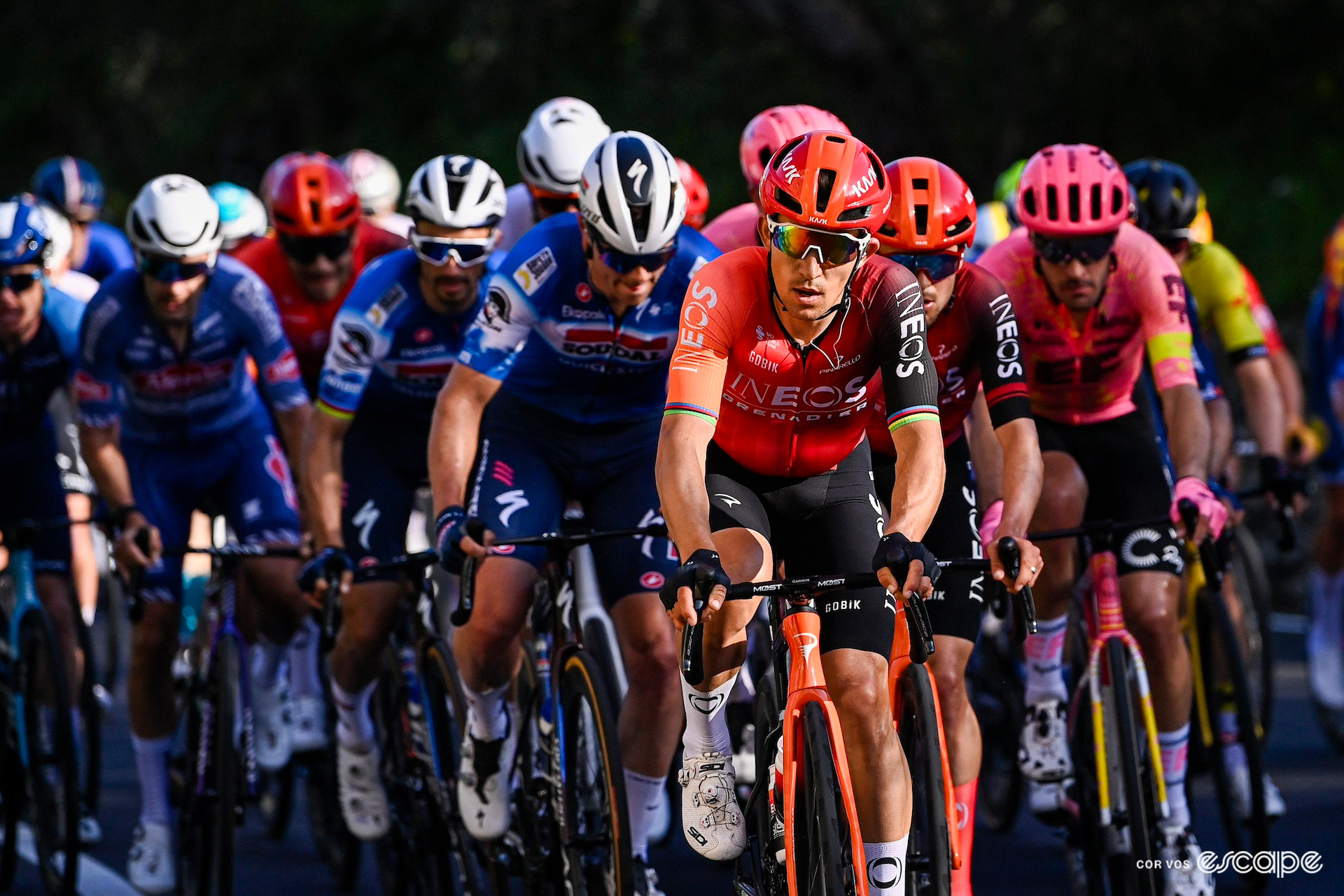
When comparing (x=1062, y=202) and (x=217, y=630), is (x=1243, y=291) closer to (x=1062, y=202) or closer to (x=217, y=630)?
(x=1062, y=202)

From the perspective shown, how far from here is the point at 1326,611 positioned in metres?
8.64

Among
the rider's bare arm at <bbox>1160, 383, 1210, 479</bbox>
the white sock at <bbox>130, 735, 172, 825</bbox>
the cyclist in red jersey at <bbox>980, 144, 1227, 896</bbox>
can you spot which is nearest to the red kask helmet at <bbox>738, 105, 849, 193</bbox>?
the cyclist in red jersey at <bbox>980, 144, 1227, 896</bbox>

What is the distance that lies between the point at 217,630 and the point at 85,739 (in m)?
0.79

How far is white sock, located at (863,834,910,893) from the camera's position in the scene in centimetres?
455

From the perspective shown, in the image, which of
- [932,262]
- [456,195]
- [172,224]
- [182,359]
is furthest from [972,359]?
[182,359]

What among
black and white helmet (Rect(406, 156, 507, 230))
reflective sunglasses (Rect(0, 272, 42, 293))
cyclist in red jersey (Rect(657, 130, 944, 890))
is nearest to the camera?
cyclist in red jersey (Rect(657, 130, 944, 890))

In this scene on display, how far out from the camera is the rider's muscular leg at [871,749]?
4.57 metres

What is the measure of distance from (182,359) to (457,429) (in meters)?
1.67

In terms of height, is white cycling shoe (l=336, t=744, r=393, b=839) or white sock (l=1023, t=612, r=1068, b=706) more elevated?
white sock (l=1023, t=612, r=1068, b=706)

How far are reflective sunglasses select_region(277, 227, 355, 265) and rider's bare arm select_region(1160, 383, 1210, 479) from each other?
127 inches

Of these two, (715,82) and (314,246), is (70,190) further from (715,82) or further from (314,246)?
(715,82)

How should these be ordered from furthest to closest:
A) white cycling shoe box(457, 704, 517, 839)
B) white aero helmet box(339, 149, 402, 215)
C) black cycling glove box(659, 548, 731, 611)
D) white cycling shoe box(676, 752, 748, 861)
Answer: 1. white aero helmet box(339, 149, 402, 215)
2. white cycling shoe box(457, 704, 517, 839)
3. white cycling shoe box(676, 752, 748, 861)
4. black cycling glove box(659, 548, 731, 611)

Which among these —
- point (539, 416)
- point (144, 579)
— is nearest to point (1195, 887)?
point (539, 416)

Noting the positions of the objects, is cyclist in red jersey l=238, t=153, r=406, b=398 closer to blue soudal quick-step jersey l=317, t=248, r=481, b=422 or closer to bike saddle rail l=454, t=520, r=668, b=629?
blue soudal quick-step jersey l=317, t=248, r=481, b=422
